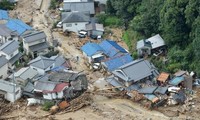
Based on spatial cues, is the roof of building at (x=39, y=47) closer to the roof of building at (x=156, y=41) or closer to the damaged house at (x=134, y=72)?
the damaged house at (x=134, y=72)

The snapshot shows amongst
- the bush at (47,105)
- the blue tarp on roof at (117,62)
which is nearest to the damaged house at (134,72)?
the blue tarp on roof at (117,62)

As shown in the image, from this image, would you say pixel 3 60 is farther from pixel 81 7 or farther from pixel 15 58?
pixel 81 7

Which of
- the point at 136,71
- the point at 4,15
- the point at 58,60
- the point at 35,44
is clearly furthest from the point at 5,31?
the point at 136,71

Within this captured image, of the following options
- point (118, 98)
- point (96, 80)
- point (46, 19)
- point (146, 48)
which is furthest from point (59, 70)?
point (46, 19)

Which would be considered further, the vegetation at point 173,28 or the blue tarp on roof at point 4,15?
the blue tarp on roof at point 4,15

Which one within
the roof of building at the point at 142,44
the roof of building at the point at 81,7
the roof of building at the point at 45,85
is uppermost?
the roof of building at the point at 81,7

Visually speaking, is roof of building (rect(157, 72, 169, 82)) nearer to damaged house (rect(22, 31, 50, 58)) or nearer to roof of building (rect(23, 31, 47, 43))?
damaged house (rect(22, 31, 50, 58))

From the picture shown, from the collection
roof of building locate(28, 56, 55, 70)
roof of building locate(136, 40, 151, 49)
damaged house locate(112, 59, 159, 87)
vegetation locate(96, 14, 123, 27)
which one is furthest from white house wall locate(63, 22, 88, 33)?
damaged house locate(112, 59, 159, 87)
